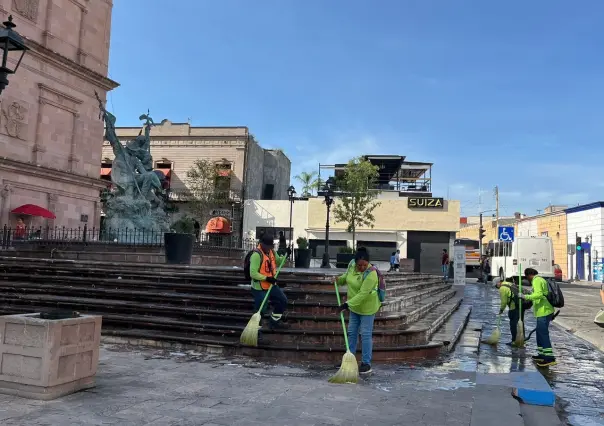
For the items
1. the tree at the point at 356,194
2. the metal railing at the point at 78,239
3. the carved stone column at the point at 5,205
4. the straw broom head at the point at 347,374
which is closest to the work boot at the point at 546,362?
the straw broom head at the point at 347,374

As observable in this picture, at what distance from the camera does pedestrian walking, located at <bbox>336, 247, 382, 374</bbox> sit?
677 centimetres

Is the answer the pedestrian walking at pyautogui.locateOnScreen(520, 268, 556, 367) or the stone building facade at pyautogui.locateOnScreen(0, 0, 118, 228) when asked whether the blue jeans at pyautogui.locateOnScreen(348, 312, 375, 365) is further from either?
the stone building facade at pyautogui.locateOnScreen(0, 0, 118, 228)

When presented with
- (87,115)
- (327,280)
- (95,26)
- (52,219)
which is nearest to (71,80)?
(87,115)

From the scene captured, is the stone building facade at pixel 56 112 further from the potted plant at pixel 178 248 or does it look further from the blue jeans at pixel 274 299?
the blue jeans at pixel 274 299

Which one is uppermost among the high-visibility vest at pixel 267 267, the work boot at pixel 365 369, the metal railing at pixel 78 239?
the metal railing at pixel 78 239

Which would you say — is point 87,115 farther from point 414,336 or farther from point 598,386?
point 598,386

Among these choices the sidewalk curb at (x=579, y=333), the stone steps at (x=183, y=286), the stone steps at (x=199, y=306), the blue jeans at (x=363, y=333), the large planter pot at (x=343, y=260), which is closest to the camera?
the blue jeans at (x=363, y=333)

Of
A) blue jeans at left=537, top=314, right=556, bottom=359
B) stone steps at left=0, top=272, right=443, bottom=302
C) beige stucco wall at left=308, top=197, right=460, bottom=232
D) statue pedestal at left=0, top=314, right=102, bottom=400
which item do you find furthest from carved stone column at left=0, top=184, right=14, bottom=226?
beige stucco wall at left=308, top=197, right=460, bottom=232

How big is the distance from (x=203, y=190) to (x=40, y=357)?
35.5 m

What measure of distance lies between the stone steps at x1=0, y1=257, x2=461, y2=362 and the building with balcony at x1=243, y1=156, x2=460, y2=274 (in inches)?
1134

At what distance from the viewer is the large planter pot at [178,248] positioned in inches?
511

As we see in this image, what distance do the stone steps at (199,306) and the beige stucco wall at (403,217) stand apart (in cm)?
2874

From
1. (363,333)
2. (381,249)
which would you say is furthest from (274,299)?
(381,249)

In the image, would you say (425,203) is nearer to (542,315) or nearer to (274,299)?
(542,315)
